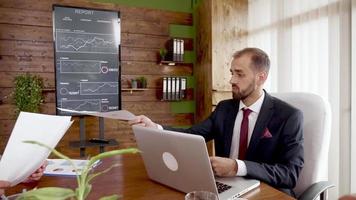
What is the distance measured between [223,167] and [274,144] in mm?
466

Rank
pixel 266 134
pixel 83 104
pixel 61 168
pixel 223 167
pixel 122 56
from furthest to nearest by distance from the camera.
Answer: pixel 122 56 < pixel 83 104 < pixel 266 134 < pixel 61 168 < pixel 223 167

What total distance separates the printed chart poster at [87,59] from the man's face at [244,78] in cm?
200

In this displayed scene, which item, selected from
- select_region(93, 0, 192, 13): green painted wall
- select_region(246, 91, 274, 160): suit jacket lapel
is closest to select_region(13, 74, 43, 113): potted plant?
select_region(93, 0, 192, 13): green painted wall

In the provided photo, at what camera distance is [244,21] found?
3.79 m

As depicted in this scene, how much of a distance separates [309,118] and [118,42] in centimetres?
255

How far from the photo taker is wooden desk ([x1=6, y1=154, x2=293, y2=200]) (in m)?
0.96

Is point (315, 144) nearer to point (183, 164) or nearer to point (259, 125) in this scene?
point (259, 125)

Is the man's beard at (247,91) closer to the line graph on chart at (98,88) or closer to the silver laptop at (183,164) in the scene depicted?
the silver laptop at (183,164)

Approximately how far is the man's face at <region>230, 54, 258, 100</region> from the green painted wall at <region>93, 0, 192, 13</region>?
2467mm

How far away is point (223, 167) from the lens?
1.07 m

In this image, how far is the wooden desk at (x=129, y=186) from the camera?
96 centimetres

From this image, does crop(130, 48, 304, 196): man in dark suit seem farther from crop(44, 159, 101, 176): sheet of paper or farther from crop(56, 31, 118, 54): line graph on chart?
crop(56, 31, 118, 54): line graph on chart

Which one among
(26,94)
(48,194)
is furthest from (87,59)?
(48,194)

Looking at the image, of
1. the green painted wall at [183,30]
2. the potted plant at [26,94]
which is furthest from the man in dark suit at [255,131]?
the green painted wall at [183,30]
